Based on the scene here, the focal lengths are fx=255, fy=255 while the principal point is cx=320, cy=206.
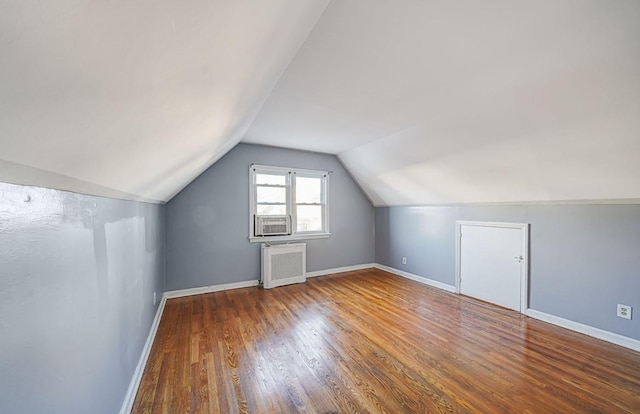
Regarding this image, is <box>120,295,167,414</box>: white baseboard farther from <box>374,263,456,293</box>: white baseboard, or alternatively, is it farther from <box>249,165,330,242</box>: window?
<box>374,263,456,293</box>: white baseboard

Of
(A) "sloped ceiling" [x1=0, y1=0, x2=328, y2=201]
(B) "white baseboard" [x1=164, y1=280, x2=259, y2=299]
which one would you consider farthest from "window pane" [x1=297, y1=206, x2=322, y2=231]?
(A) "sloped ceiling" [x1=0, y1=0, x2=328, y2=201]

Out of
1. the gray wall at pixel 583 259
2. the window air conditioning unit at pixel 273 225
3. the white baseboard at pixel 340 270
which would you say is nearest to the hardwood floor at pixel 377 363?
the gray wall at pixel 583 259

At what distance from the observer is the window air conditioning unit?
14.5 ft

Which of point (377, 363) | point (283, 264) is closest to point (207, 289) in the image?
point (283, 264)

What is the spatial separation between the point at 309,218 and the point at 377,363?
3.11 m

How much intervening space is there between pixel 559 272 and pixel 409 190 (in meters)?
2.17

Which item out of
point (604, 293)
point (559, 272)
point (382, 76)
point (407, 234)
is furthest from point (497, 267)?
point (382, 76)

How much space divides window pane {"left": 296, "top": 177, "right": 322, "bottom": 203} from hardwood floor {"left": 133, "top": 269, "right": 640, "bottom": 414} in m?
2.12

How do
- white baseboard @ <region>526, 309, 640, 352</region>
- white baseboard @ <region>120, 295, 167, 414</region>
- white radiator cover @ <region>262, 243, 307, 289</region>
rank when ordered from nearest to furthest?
white baseboard @ <region>120, 295, 167, 414</region>, white baseboard @ <region>526, 309, 640, 352</region>, white radiator cover @ <region>262, 243, 307, 289</region>

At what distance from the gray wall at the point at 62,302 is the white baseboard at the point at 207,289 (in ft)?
7.38

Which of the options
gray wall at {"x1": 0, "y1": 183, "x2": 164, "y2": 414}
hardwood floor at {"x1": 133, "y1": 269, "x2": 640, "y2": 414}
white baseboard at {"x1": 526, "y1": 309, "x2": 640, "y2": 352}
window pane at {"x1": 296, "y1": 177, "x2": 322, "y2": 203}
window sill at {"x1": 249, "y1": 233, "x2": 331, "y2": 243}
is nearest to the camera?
gray wall at {"x1": 0, "y1": 183, "x2": 164, "y2": 414}

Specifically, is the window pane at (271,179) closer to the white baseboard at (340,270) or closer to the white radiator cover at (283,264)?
the white radiator cover at (283,264)

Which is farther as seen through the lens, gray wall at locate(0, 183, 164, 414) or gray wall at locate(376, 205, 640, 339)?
gray wall at locate(376, 205, 640, 339)

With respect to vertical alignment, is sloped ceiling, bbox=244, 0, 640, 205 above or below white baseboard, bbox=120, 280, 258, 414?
above
